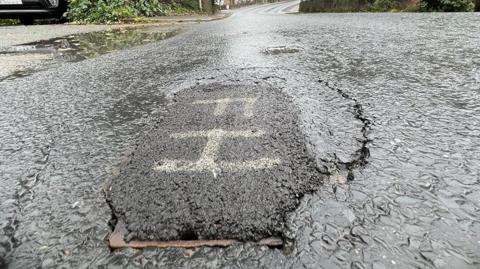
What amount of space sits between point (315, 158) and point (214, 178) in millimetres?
390

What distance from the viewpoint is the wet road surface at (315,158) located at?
0.75m

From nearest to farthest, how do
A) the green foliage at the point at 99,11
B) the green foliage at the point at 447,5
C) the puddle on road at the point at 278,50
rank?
the puddle on road at the point at 278,50, the green foliage at the point at 99,11, the green foliage at the point at 447,5

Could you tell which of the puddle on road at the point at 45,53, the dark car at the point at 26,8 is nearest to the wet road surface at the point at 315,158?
the puddle on road at the point at 45,53

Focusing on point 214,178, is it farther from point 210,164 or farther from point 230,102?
point 230,102

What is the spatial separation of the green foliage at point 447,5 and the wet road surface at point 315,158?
831 centimetres

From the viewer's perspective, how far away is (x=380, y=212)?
34.4 inches

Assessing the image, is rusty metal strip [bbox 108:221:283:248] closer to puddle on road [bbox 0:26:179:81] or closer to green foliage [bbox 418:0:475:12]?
puddle on road [bbox 0:26:179:81]

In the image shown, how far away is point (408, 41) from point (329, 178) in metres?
3.39

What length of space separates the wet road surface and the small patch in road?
0.05 metres

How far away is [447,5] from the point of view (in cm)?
944

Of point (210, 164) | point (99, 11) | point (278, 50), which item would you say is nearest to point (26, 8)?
point (99, 11)

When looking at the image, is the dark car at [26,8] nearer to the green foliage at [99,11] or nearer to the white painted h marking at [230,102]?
the green foliage at [99,11]

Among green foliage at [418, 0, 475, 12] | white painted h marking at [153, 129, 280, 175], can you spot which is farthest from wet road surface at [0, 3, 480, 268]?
green foliage at [418, 0, 475, 12]

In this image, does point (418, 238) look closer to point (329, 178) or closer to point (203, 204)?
point (329, 178)
